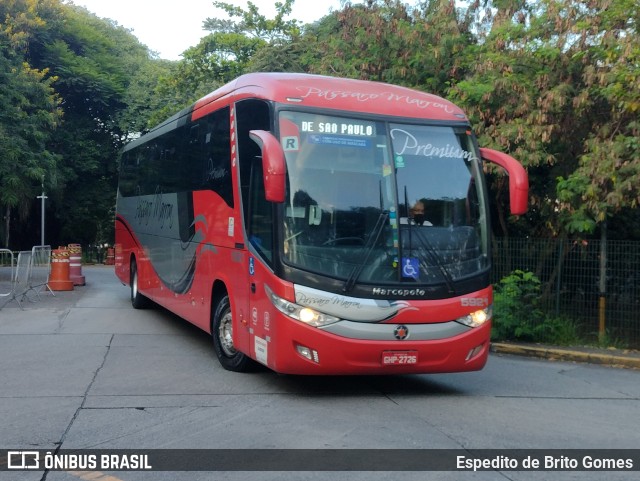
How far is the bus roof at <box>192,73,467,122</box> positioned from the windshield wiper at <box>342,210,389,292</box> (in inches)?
49.5

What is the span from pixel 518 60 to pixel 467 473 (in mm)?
10593

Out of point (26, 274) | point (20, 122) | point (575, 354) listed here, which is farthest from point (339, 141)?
point (20, 122)

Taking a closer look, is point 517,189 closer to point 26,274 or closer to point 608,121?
point 608,121

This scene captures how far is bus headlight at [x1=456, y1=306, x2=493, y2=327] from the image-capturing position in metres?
8.52

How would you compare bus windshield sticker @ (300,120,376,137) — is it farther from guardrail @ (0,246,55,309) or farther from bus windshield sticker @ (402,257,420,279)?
guardrail @ (0,246,55,309)

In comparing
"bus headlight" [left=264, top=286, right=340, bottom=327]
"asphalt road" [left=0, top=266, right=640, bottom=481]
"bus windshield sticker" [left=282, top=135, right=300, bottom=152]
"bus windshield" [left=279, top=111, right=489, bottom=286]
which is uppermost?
"bus windshield sticker" [left=282, top=135, right=300, bottom=152]

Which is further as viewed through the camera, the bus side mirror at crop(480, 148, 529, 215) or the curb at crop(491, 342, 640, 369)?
the curb at crop(491, 342, 640, 369)

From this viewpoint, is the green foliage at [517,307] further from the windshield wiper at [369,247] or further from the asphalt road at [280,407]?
the windshield wiper at [369,247]

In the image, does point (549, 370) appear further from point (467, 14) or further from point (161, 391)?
point (467, 14)

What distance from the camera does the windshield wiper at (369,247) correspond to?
805cm

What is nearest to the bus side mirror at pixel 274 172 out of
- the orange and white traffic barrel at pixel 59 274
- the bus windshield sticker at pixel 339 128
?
the bus windshield sticker at pixel 339 128

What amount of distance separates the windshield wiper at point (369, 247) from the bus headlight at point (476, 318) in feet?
4.08

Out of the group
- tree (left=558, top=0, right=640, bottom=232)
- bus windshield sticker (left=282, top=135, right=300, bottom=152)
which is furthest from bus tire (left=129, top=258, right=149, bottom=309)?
bus windshield sticker (left=282, top=135, right=300, bottom=152)

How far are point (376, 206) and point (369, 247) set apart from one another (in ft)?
1.47
